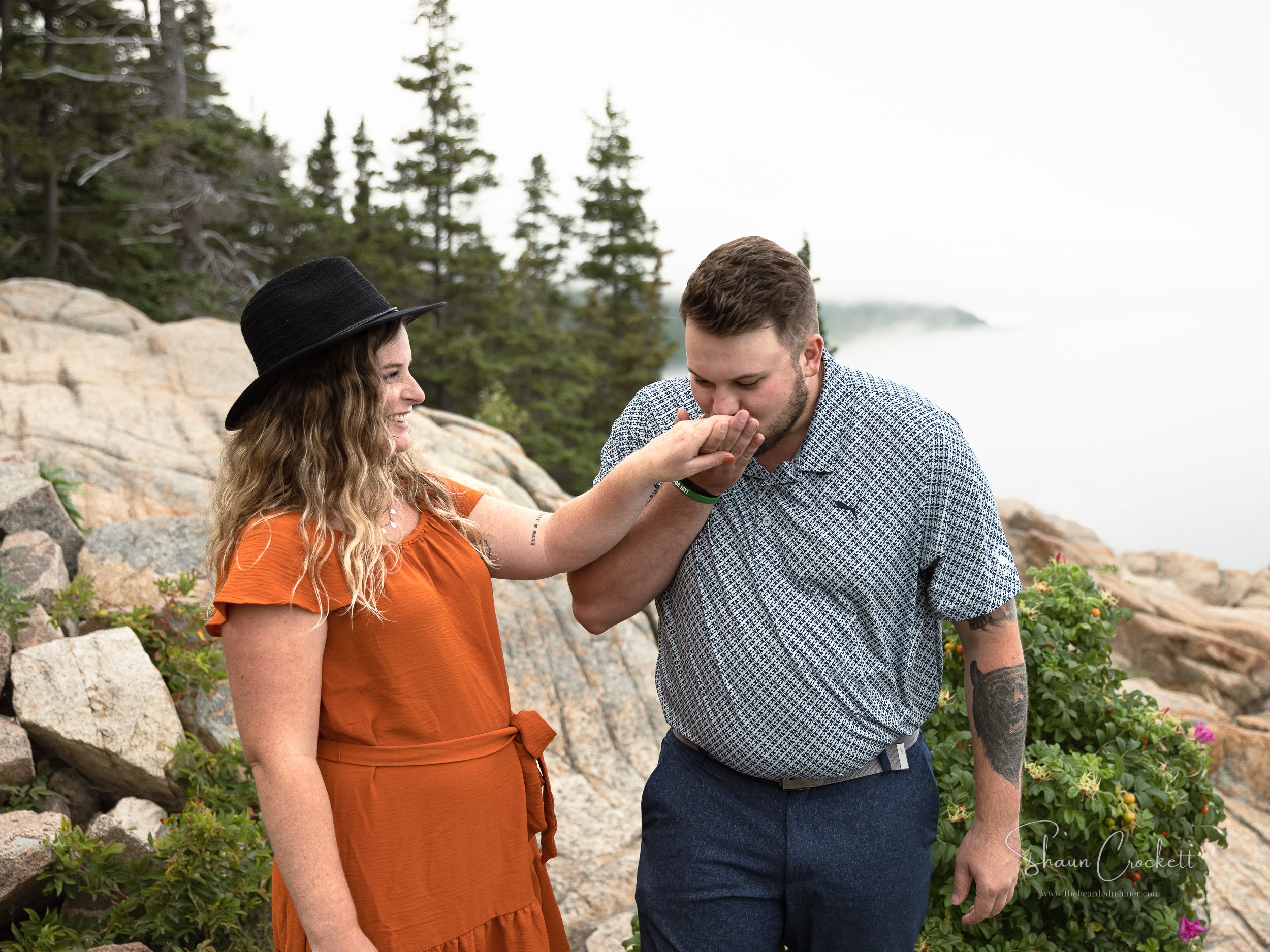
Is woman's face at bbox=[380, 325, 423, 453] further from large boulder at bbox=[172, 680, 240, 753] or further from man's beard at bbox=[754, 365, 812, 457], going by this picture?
large boulder at bbox=[172, 680, 240, 753]

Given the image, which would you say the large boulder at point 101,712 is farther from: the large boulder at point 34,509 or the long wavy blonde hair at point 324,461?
the long wavy blonde hair at point 324,461

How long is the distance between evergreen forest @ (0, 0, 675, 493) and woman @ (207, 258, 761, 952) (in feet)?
49.0

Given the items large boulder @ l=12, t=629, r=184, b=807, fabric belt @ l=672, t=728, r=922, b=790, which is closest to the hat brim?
fabric belt @ l=672, t=728, r=922, b=790

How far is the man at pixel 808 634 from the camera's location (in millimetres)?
2432

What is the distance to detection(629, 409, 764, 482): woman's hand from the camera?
230 cm

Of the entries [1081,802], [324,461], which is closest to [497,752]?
[324,461]

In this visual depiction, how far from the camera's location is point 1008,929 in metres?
3.41

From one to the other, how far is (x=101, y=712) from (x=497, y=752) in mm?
3022

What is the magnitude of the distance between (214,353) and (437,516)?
31.7 feet

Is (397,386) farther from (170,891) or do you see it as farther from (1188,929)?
(1188,929)

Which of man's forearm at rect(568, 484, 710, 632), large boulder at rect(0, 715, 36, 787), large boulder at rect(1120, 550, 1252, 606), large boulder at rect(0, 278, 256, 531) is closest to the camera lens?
man's forearm at rect(568, 484, 710, 632)

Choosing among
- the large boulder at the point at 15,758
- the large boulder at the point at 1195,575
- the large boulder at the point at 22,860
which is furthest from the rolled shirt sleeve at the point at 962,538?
the large boulder at the point at 1195,575

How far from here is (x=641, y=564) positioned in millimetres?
2607

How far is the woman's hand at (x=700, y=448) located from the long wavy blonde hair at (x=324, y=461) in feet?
2.16
